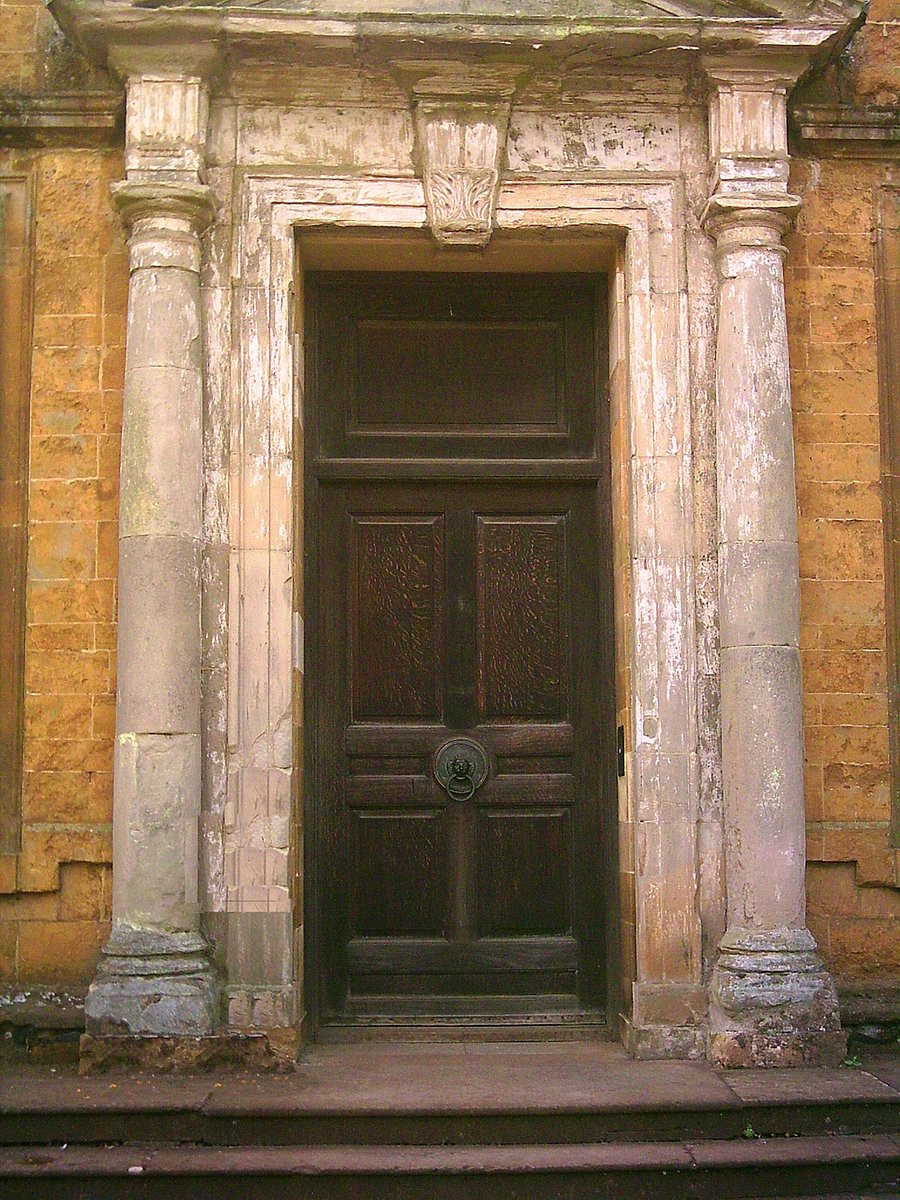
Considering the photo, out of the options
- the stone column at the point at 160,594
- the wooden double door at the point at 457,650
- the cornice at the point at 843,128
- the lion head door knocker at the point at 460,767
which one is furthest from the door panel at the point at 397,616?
the cornice at the point at 843,128

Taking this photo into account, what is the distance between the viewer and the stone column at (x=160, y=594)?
5.09 metres

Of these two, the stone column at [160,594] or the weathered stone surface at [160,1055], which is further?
the stone column at [160,594]

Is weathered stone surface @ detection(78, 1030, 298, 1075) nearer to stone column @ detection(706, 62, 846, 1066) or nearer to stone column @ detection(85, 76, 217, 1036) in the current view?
stone column @ detection(85, 76, 217, 1036)

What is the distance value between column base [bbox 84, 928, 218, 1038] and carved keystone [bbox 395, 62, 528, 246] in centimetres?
311

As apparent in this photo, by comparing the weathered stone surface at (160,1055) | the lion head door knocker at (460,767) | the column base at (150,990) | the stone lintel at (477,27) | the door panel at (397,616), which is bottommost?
the weathered stone surface at (160,1055)

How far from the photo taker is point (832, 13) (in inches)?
217

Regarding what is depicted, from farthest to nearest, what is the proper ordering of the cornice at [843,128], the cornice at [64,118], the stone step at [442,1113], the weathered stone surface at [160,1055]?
the cornice at [843,128] < the cornice at [64,118] < the weathered stone surface at [160,1055] < the stone step at [442,1113]

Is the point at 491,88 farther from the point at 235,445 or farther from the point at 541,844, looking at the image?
the point at 541,844

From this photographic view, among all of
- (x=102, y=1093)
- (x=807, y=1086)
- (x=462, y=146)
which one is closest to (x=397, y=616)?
(x=462, y=146)

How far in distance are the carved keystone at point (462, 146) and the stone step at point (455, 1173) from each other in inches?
142

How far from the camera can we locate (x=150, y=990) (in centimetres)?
505

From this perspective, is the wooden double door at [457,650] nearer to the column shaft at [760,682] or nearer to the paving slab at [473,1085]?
the paving slab at [473,1085]

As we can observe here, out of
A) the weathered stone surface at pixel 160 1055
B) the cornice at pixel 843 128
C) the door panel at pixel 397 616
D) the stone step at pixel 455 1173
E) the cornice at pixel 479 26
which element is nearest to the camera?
the stone step at pixel 455 1173

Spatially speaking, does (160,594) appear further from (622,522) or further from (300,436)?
(622,522)
